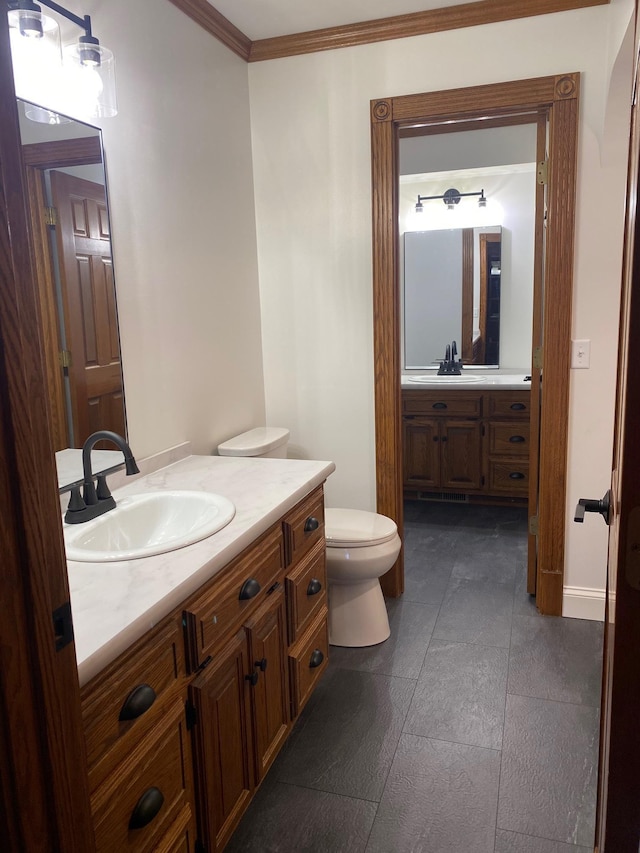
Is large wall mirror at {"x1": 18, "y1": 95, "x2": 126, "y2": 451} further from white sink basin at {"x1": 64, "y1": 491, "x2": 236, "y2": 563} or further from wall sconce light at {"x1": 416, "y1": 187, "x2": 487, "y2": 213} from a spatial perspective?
wall sconce light at {"x1": 416, "y1": 187, "x2": 487, "y2": 213}

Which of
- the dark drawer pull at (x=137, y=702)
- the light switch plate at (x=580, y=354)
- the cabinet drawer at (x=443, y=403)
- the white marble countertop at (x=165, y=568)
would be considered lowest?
the dark drawer pull at (x=137, y=702)

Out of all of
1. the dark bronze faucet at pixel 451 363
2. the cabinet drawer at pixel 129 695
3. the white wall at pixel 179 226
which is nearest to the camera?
the cabinet drawer at pixel 129 695

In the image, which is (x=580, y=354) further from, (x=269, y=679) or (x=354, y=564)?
(x=269, y=679)

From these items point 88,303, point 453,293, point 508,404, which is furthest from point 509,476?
point 88,303

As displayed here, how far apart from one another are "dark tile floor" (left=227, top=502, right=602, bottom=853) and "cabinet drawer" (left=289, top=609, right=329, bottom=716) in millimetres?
162

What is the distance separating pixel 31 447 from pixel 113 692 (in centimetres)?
60

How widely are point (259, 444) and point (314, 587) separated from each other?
74cm

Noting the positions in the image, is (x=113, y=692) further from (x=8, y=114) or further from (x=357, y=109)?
(x=357, y=109)

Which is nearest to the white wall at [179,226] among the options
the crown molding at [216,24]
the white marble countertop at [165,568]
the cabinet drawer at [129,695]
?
the crown molding at [216,24]

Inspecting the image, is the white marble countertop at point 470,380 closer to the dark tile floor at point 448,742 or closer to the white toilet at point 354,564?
the dark tile floor at point 448,742

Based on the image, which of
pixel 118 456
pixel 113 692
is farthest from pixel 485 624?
pixel 113 692

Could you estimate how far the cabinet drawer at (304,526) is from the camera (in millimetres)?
1918

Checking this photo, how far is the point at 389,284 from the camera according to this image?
9.35 feet

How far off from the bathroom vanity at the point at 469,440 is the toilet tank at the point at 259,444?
1503 millimetres
